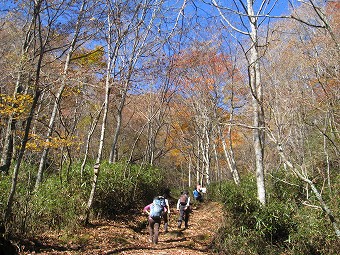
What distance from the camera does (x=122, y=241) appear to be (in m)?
7.59

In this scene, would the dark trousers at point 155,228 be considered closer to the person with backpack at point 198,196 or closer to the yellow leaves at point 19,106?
the yellow leaves at point 19,106

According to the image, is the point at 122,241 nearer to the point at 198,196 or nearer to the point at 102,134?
the point at 102,134

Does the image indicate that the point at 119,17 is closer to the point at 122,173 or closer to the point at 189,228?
the point at 122,173

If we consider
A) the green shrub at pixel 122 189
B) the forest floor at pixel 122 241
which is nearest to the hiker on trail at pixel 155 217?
the forest floor at pixel 122 241

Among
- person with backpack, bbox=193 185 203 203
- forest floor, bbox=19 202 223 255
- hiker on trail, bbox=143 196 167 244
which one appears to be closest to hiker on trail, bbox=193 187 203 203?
person with backpack, bbox=193 185 203 203

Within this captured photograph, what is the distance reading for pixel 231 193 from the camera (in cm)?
848

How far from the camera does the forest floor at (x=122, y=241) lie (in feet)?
20.6

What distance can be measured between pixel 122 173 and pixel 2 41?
8114mm

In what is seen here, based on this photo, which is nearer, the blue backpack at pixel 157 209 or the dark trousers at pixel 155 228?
the dark trousers at pixel 155 228

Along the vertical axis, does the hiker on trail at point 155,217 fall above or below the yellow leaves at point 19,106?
below

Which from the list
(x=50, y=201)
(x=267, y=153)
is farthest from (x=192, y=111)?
(x=50, y=201)

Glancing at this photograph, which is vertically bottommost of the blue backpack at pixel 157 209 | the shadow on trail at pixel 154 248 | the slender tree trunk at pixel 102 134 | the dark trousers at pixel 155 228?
the shadow on trail at pixel 154 248

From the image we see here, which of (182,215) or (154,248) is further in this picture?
(182,215)

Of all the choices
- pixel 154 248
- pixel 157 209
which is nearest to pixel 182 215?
pixel 157 209
